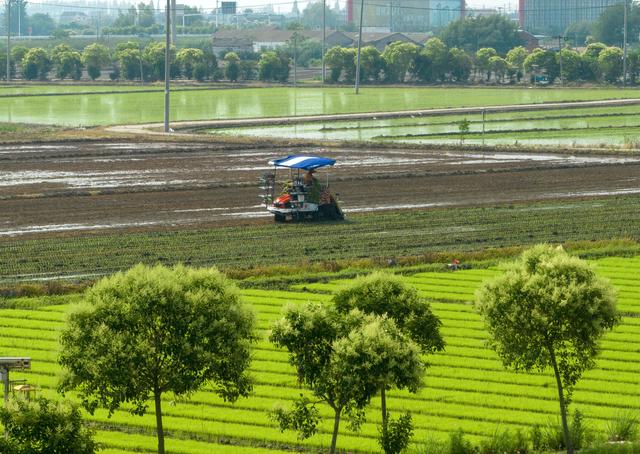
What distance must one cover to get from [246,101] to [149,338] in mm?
124562

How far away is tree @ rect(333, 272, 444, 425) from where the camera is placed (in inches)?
1341

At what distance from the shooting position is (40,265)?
178 ft

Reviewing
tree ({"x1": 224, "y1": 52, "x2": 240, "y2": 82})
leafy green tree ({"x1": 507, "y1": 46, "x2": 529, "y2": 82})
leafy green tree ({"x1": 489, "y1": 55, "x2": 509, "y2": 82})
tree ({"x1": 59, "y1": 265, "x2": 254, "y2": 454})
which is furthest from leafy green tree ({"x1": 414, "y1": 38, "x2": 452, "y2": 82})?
tree ({"x1": 59, "y1": 265, "x2": 254, "y2": 454})

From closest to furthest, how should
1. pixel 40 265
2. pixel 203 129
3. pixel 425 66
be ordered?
pixel 40 265
pixel 203 129
pixel 425 66

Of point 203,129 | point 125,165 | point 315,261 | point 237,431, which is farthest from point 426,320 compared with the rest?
point 203,129

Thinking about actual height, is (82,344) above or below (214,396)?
above

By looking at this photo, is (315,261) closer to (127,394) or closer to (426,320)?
(426,320)

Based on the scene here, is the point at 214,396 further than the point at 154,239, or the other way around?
the point at 154,239

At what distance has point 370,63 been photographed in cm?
19075

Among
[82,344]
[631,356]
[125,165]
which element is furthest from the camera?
[125,165]

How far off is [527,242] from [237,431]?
86.2 feet

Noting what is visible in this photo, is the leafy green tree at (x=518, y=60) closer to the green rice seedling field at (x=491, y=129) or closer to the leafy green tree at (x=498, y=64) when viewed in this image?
the leafy green tree at (x=498, y=64)

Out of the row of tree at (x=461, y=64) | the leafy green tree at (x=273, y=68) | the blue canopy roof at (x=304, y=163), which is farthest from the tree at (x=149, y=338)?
the leafy green tree at (x=273, y=68)

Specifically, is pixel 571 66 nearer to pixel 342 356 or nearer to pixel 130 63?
pixel 130 63
